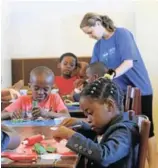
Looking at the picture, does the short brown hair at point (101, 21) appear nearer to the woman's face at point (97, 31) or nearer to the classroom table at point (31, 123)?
the woman's face at point (97, 31)

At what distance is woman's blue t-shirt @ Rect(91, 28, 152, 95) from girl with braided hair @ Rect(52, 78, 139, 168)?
1.35 m

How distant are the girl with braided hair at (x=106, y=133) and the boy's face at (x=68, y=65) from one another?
2.41 m

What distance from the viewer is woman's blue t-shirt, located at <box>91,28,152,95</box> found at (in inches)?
116

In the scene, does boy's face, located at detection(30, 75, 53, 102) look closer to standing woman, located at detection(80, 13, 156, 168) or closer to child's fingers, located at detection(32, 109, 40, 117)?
child's fingers, located at detection(32, 109, 40, 117)

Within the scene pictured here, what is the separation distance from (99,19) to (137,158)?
177 cm

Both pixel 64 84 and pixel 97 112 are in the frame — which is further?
pixel 64 84

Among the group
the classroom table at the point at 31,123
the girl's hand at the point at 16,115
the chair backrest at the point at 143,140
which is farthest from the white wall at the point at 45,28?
the chair backrest at the point at 143,140

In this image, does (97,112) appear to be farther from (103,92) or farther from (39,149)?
(39,149)

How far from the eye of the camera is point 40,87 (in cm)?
261

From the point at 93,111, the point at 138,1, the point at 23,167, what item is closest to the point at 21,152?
the point at 23,167

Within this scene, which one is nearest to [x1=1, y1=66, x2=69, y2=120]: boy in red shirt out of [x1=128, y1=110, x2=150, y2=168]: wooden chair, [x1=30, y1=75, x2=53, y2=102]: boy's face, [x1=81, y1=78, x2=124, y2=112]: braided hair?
[x1=30, y1=75, x2=53, y2=102]: boy's face

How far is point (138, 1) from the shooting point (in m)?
4.25

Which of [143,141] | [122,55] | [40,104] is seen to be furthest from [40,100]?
[143,141]

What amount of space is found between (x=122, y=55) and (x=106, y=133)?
1555mm
